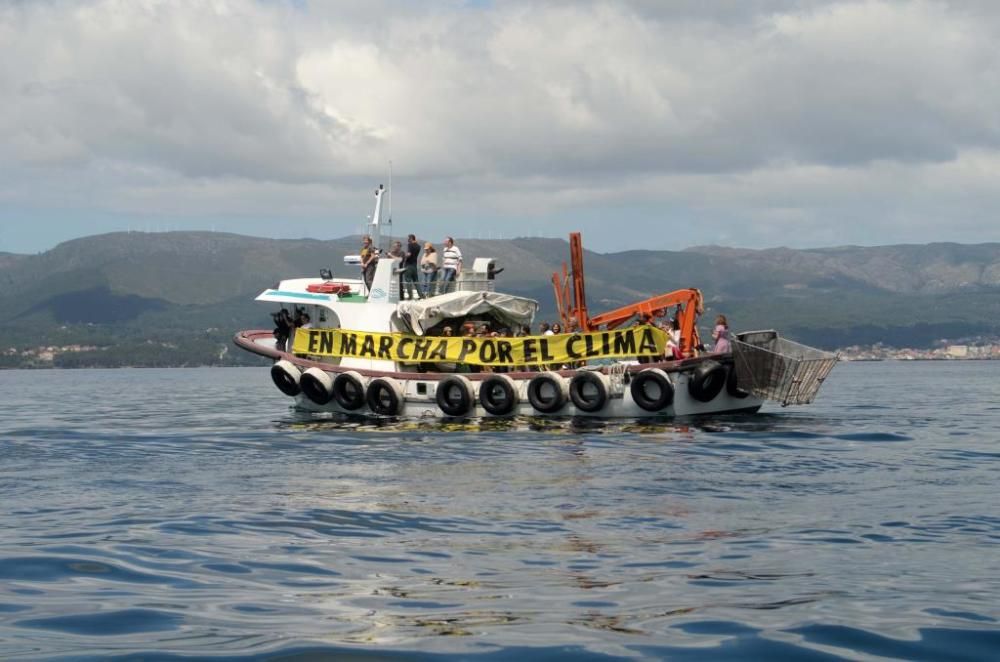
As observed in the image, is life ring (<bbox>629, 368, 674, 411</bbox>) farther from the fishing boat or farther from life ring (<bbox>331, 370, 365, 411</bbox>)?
life ring (<bbox>331, 370, 365, 411</bbox>)

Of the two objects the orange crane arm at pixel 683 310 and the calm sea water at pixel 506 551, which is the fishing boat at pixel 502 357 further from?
the calm sea water at pixel 506 551

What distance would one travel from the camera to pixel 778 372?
105ft

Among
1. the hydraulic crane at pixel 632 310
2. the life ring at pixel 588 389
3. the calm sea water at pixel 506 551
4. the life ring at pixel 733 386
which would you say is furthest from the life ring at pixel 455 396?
the life ring at pixel 733 386

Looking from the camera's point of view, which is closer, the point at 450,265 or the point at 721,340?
the point at 721,340

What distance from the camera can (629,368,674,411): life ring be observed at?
107 ft

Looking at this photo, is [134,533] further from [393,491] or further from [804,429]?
[804,429]

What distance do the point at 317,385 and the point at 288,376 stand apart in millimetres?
1585

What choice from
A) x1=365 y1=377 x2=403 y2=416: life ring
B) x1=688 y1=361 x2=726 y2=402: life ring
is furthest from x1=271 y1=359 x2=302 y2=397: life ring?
x1=688 y1=361 x2=726 y2=402: life ring

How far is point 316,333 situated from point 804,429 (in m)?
15.5

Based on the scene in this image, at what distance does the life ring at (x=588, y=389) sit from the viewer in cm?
3319

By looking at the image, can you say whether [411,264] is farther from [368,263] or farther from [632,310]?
[632,310]

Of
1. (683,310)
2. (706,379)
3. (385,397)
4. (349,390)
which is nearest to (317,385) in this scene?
(349,390)

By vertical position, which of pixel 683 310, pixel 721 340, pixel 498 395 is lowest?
pixel 498 395

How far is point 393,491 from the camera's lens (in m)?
20.2
